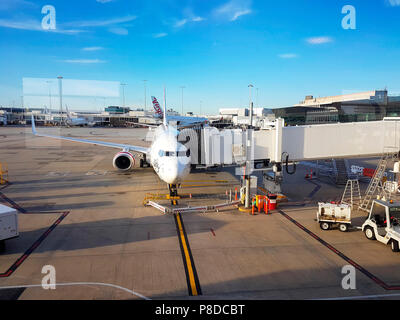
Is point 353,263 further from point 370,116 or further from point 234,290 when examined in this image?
point 370,116

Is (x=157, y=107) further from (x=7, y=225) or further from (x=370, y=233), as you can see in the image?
(x=370, y=233)

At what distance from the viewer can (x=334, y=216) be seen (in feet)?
47.7

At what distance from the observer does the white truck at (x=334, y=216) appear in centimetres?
1424

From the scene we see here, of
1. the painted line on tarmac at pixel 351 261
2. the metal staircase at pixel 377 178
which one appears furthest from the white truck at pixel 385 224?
the metal staircase at pixel 377 178

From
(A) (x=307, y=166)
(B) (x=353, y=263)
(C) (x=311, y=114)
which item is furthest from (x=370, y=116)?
(B) (x=353, y=263)

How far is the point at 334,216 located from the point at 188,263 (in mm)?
8668

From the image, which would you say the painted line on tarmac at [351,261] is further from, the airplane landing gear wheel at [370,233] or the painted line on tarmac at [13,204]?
the painted line on tarmac at [13,204]

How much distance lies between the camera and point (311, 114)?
70.9 metres

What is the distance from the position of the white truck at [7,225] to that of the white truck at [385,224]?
16.4m

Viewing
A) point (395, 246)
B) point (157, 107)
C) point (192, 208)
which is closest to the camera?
point (395, 246)

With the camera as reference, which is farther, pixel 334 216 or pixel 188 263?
pixel 334 216

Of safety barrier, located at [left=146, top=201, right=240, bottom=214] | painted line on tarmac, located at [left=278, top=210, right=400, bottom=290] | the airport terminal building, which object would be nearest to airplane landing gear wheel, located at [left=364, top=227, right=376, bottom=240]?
painted line on tarmac, located at [left=278, top=210, right=400, bottom=290]

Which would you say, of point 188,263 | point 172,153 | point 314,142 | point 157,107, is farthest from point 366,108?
point 157,107
